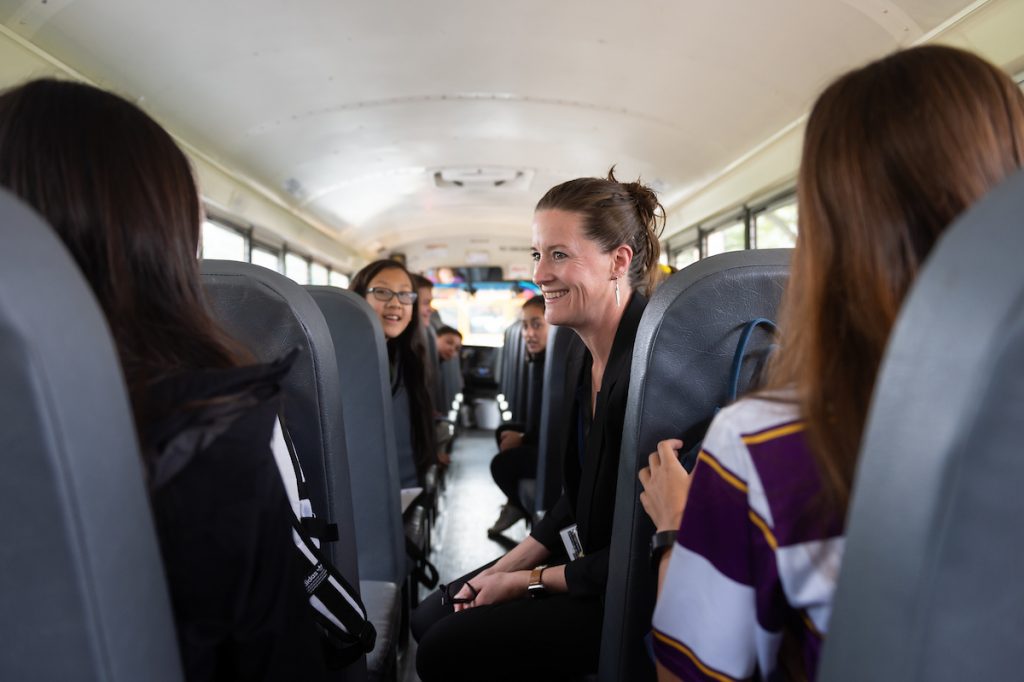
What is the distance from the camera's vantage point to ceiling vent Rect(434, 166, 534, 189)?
8.34m

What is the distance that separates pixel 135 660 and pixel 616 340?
1408 mm

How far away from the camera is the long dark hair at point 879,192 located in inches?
27.2

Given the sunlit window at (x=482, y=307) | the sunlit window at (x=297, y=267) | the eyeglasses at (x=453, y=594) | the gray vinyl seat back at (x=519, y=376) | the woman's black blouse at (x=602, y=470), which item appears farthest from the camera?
the sunlit window at (x=482, y=307)

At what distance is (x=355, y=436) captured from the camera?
2.08 metres

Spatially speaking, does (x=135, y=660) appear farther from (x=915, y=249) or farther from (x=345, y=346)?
(x=345, y=346)

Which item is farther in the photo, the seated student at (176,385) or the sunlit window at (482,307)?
the sunlit window at (482,307)

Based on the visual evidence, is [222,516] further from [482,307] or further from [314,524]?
[482,307]

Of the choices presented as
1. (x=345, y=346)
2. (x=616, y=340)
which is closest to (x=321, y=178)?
(x=345, y=346)

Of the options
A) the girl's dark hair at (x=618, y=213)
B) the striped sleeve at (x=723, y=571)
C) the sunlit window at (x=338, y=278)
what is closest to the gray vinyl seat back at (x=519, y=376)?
the girl's dark hair at (x=618, y=213)

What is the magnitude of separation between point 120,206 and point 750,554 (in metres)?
0.92

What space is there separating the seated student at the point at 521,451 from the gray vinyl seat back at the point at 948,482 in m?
3.28

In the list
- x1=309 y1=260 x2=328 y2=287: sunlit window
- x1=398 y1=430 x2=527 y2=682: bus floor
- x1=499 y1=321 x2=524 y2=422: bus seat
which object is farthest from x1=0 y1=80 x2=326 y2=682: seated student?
x1=309 y1=260 x2=328 y2=287: sunlit window

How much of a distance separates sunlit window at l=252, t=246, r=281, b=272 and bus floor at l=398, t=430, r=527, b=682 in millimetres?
3688

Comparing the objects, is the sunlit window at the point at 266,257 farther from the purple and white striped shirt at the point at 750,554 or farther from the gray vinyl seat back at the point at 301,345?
the purple and white striped shirt at the point at 750,554
